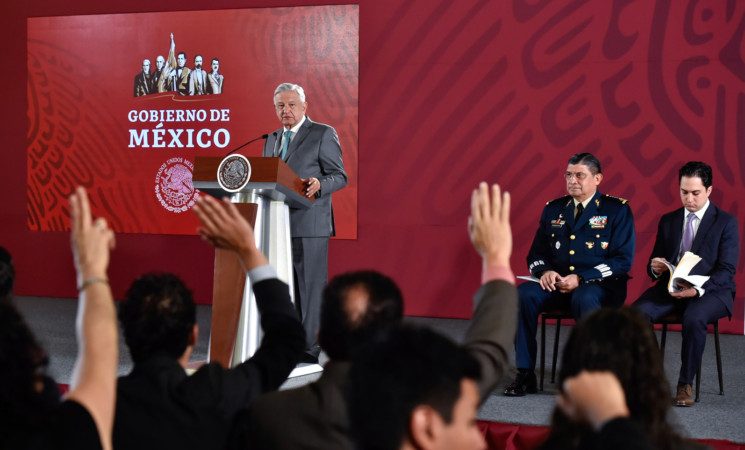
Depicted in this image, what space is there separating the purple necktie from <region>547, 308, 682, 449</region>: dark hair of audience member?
280 cm

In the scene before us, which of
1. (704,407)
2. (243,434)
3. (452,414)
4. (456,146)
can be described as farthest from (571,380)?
(456,146)

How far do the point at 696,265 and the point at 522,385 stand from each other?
1043mm

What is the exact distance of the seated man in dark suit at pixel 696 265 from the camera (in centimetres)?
346

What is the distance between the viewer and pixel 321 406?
1.30 metres

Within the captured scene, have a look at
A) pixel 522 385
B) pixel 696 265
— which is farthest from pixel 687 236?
pixel 522 385

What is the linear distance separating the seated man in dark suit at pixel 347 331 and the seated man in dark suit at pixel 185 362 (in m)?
0.08

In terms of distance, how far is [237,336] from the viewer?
3324 mm

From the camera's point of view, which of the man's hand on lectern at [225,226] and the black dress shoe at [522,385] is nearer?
the man's hand on lectern at [225,226]

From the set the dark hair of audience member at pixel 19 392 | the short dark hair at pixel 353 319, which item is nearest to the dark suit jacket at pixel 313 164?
the short dark hair at pixel 353 319

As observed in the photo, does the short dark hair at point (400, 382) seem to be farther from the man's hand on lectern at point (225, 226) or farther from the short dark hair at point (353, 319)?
the man's hand on lectern at point (225, 226)

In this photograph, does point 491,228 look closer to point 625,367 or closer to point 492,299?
point 492,299

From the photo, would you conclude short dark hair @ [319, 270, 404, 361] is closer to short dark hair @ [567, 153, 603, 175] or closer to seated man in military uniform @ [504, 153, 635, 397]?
seated man in military uniform @ [504, 153, 635, 397]

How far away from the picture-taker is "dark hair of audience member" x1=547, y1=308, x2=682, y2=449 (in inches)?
45.4

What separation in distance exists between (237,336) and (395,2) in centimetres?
346
